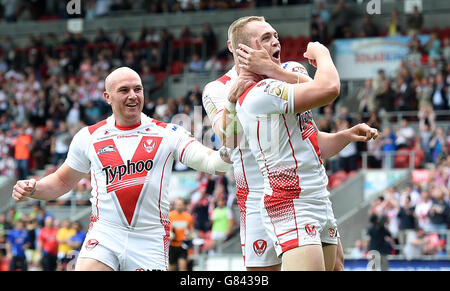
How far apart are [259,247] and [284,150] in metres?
0.95

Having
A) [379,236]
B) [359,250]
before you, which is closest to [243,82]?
[379,236]

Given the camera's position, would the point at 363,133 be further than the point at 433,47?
No

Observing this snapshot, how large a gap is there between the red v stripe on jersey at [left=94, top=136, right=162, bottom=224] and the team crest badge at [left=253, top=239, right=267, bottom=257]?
1.24 meters

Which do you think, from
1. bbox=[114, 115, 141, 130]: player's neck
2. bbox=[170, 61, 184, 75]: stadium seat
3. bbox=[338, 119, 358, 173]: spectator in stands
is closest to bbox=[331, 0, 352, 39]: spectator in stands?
bbox=[170, 61, 184, 75]: stadium seat

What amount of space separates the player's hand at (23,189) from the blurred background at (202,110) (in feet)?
26.5

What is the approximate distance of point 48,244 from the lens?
18250 millimetres

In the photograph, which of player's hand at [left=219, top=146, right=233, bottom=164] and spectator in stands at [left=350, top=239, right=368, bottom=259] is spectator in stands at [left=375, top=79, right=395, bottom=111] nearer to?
spectator in stands at [left=350, top=239, right=368, bottom=259]

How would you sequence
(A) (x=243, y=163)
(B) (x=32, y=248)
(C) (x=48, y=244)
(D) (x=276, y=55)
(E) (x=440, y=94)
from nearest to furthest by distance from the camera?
(D) (x=276, y=55) → (A) (x=243, y=163) → (C) (x=48, y=244) → (B) (x=32, y=248) → (E) (x=440, y=94)

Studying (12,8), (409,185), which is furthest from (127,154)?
(12,8)

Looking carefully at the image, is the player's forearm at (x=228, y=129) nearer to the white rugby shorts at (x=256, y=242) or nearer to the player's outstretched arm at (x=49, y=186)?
the white rugby shorts at (x=256, y=242)

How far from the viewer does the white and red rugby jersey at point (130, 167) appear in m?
7.16

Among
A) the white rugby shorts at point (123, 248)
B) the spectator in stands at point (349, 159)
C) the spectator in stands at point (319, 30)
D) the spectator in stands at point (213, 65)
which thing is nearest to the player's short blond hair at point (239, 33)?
the white rugby shorts at point (123, 248)

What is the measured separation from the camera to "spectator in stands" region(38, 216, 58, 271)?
18078 mm

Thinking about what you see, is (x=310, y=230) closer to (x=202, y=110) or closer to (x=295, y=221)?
(x=295, y=221)
